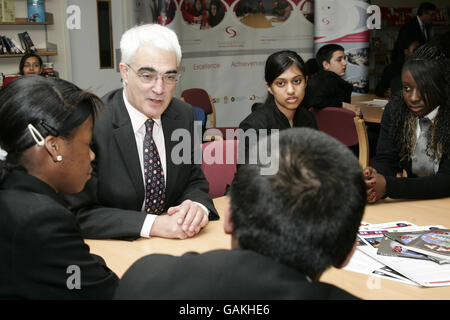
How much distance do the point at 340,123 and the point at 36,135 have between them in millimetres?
3172

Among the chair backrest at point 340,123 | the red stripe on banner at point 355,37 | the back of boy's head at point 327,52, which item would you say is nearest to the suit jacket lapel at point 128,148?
the chair backrest at point 340,123

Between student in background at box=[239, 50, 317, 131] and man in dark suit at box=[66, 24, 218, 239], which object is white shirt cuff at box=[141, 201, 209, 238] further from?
student in background at box=[239, 50, 317, 131]

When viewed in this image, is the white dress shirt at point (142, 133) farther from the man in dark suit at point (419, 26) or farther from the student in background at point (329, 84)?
the man in dark suit at point (419, 26)

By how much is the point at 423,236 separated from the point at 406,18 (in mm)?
8314

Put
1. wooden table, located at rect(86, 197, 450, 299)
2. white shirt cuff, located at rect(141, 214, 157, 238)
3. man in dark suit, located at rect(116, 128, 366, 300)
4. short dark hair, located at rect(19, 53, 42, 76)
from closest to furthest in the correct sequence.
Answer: man in dark suit, located at rect(116, 128, 366, 300) < wooden table, located at rect(86, 197, 450, 299) < white shirt cuff, located at rect(141, 214, 157, 238) < short dark hair, located at rect(19, 53, 42, 76)

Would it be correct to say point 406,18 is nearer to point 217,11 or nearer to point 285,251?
point 217,11

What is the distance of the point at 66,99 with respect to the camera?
1.24m

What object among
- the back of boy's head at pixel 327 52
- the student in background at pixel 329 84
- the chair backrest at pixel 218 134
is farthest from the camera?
the back of boy's head at pixel 327 52

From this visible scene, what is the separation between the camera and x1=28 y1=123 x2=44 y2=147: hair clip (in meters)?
1.17

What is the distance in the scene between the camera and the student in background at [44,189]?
1068 millimetres

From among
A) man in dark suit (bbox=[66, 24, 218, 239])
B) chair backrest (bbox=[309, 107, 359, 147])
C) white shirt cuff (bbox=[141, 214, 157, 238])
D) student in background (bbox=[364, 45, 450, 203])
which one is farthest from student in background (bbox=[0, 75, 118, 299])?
chair backrest (bbox=[309, 107, 359, 147])

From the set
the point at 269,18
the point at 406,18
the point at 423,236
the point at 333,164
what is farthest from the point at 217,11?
the point at 333,164

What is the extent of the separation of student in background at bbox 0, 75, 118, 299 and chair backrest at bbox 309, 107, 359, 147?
291 cm

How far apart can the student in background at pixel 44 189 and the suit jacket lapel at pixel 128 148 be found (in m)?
0.63
